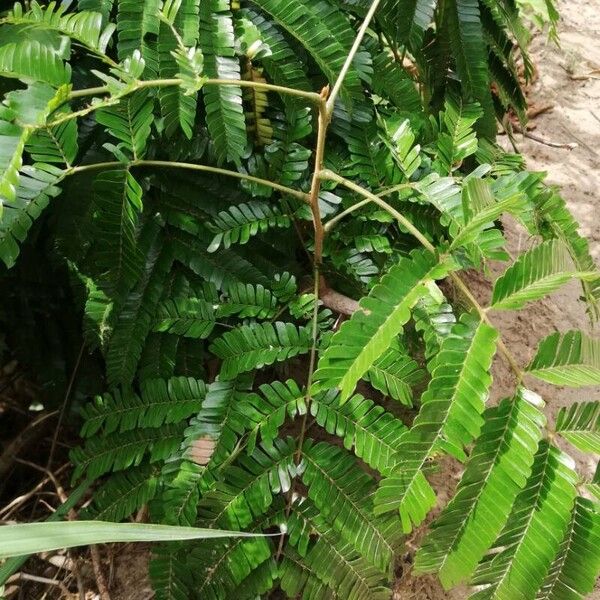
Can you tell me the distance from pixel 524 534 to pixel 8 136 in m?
1.08

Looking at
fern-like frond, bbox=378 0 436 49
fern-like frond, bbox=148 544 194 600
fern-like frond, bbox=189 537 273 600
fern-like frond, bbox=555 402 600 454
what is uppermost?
fern-like frond, bbox=378 0 436 49

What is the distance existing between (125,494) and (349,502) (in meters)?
0.55

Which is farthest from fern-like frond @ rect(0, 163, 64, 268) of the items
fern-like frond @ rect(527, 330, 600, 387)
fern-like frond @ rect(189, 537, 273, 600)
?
fern-like frond @ rect(527, 330, 600, 387)

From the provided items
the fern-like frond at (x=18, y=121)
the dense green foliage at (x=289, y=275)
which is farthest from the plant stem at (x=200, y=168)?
the fern-like frond at (x=18, y=121)

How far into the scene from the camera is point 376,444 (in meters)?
1.19

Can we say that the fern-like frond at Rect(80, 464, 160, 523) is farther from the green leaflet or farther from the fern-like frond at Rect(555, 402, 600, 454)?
the fern-like frond at Rect(555, 402, 600, 454)

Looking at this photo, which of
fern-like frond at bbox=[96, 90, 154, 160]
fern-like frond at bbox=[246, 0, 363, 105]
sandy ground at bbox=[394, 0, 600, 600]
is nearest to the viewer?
fern-like frond at bbox=[96, 90, 154, 160]

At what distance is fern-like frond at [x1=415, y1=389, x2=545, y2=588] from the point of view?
33.2 inches

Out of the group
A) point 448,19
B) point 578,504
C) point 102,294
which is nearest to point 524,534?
point 578,504

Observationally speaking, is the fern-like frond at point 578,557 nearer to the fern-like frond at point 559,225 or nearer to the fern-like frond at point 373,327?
the fern-like frond at point 373,327

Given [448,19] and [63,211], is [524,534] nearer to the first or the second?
[63,211]

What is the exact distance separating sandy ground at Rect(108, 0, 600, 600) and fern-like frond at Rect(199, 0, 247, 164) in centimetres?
116

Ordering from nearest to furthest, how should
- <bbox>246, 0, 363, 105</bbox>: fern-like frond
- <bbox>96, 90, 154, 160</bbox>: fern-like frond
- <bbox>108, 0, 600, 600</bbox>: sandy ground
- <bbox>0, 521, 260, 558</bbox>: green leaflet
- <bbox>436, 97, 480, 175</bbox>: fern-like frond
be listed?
<bbox>0, 521, 260, 558</bbox>: green leaflet → <bbox>96, 90, 154, 160</bbox>: fern-like frond → <bbox>246, 0, 363, 105</bbox>: fern-like frond → <bbox>436, 97, 480, 175</bbox>: fern-like frond → <bbox>108, 0, 600, 600</bbox>: sandy ground

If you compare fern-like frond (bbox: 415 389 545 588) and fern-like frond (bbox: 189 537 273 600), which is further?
fern-like frond (bbox: 189 537 273 600)
